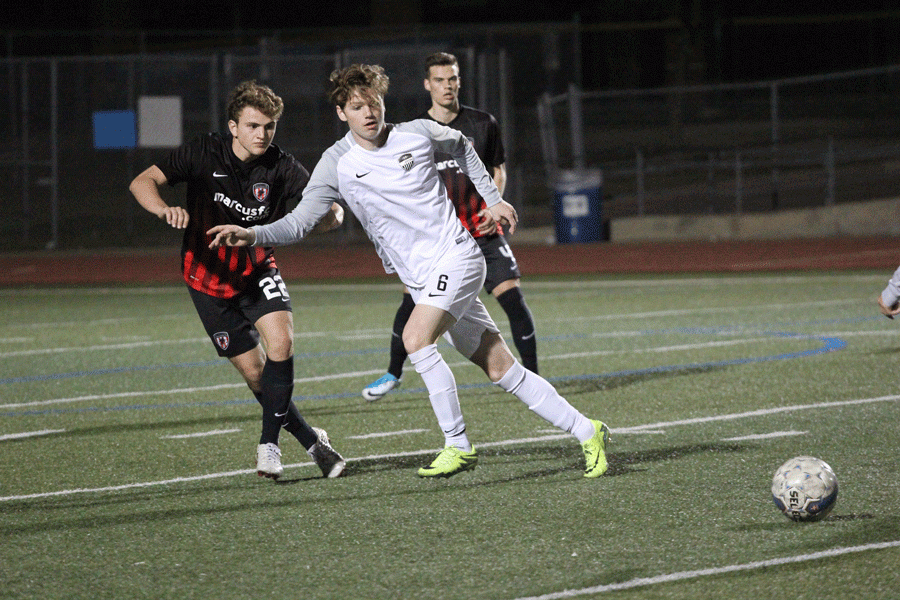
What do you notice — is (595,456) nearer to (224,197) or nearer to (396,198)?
(396,198)

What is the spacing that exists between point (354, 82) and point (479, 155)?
2.77 metres

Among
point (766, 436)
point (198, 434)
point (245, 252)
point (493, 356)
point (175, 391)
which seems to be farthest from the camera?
point (175, 391)

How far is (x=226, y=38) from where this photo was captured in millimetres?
36312

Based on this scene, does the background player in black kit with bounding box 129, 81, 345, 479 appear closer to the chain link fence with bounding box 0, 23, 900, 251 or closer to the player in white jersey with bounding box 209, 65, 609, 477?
the player in white jersey with bounding box 209, 65, 609, 477

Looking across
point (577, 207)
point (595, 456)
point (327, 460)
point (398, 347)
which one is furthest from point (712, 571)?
point (577, 207)

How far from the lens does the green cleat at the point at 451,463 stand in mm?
6410

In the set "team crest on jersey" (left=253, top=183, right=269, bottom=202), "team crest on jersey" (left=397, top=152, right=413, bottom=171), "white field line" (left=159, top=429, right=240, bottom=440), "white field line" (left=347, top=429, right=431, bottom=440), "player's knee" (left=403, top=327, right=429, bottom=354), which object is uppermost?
"team crest on jersey" (left=397, top=152, right=413, bottom=171)

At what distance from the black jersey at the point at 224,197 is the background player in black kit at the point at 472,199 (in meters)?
2.00

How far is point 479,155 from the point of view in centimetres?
884

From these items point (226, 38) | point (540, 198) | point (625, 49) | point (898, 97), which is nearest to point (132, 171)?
point (540, 198)

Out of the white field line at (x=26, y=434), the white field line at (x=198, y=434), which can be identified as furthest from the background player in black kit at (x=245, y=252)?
the white field line at (x=26, y=434)

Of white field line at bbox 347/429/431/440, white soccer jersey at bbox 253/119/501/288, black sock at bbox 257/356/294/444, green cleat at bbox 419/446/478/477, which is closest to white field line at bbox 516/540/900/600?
green cleat at bbox 419/446/478/477

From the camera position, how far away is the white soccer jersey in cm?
628

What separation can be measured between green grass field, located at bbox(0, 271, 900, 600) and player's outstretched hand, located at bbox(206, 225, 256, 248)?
1.17m
